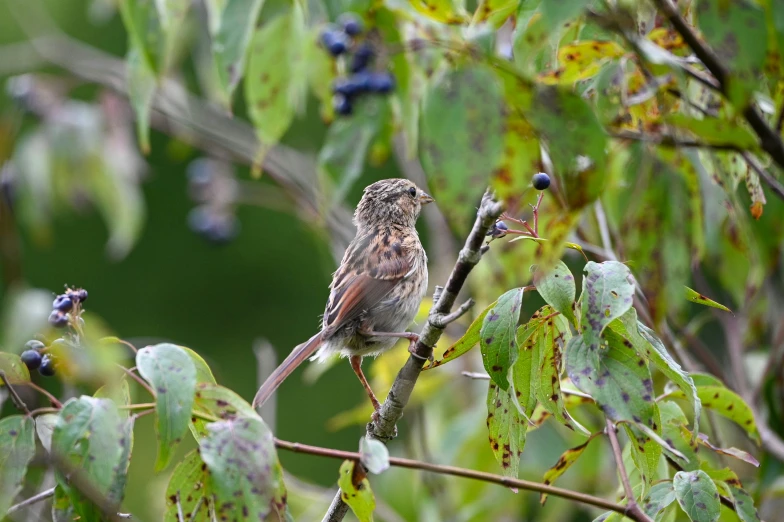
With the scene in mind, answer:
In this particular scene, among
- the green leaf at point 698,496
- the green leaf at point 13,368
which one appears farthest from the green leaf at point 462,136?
the green leaf at point 13,368

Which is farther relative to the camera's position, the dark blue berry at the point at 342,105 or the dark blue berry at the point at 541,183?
the dark blue berry at the point at 342,105

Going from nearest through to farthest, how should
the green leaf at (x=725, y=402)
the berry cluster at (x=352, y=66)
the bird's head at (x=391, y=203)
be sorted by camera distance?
1. the green leaf at (x=725, y=402)
2. the berry cluster at (x=352, y=66)
3. the bird's head at (x=391, y=203)

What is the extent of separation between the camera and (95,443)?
1765 millimetres

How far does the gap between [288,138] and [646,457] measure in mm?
7862

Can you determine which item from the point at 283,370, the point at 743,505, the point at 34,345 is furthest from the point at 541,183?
the point at 34,345

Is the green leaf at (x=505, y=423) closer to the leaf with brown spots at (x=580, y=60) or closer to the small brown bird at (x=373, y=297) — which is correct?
the leaf with brown spots at (x=580, y=60)

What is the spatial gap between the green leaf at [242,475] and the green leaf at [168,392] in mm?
67

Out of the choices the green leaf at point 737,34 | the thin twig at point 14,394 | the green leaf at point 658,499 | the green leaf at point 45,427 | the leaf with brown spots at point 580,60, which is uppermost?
the green leaf at point 737,34

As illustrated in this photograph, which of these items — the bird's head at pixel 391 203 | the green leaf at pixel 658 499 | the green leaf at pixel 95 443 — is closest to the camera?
the green leaf at pixel 95 443

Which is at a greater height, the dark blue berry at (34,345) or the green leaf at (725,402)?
the dark blue berry at (34,345)

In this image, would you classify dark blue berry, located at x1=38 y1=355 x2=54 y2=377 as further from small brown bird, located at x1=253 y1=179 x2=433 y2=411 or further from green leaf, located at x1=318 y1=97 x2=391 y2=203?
small brown bird, located at x1=253 y1=179 x2=433 y2=411

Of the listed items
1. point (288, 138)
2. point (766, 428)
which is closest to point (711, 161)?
point (766, 428)

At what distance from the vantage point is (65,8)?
11.5 metres

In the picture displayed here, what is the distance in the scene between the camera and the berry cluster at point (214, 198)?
604cm
